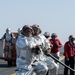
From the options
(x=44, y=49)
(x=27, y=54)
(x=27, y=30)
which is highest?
(x=27, y=30)

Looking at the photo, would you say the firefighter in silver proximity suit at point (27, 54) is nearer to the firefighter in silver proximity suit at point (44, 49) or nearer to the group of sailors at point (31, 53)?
the group of sailors at point (31, 53)

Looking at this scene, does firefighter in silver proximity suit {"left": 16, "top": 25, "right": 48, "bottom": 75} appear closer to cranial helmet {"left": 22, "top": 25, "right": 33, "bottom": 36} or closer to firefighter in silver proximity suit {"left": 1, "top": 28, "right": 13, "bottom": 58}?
cranial helmet {"left": 22, "top": 25, "right": 33, "bottom": 36}

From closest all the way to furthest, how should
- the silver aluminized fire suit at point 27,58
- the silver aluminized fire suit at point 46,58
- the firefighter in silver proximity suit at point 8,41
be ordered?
1. the silver aluminized fire suit at point 27,58
2. the silver aluminized fire suit at point 46,58
3. the firefighter in silver proximity suit at point 8,41

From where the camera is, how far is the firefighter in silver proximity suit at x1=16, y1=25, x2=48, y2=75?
449 inches

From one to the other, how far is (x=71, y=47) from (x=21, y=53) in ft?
20.2

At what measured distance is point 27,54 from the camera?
11.5m

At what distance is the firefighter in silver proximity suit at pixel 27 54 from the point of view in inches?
449

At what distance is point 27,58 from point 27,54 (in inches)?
4.2

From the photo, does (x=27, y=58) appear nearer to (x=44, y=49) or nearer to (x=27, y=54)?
(x=27, y=54)

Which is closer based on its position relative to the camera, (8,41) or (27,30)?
(27,30)

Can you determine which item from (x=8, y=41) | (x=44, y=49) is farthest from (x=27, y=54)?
(x=8, y=41)

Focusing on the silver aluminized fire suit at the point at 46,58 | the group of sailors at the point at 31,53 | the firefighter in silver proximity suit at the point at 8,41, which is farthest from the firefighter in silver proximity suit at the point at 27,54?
the firefighter in silver proximity suit at the point at 8,41

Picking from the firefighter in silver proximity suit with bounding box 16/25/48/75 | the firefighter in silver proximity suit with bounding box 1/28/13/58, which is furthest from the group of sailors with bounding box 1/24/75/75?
the firefighter in silver proximity suit with bounding box 1/28/13/58

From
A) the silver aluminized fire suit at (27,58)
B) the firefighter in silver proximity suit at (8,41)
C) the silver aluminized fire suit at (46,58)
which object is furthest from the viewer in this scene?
the firefighter in silver proximity suit at (8,41)
